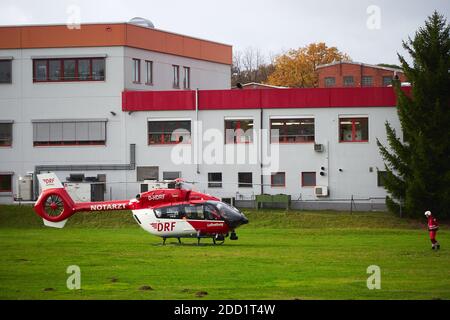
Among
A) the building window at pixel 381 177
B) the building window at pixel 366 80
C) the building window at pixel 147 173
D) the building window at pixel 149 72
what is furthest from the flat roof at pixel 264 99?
the building window at pixel 366 80

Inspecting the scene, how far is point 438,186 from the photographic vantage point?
199ft

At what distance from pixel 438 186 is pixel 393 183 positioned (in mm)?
3008

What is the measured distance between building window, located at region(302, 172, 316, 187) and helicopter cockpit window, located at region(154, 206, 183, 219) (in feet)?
78.3

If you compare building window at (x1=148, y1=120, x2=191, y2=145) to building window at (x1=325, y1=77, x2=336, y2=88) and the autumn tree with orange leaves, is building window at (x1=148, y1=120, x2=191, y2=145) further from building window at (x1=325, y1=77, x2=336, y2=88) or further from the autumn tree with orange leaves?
the autumn tree with orange leaves

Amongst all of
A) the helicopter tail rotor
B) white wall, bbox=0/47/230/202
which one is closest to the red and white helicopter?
the helicopter tail rotor

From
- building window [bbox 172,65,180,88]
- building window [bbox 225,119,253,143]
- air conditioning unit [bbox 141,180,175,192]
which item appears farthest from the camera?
building window [bbox 172,65,180,88]

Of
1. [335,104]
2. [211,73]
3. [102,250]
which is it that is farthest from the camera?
[211,73]

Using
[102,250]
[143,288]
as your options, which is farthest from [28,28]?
[143,288]

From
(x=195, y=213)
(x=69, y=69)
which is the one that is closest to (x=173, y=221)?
(x=195, y=213)

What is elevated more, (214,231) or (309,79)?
(309,79)

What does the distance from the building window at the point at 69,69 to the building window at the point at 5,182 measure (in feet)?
23.4

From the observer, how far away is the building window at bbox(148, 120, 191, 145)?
228 feet

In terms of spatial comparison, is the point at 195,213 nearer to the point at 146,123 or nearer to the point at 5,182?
the point at 146,123
